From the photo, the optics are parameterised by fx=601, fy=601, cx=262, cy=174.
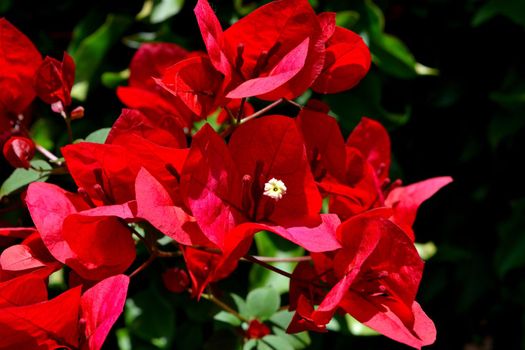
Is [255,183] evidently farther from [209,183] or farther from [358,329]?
[358,329]

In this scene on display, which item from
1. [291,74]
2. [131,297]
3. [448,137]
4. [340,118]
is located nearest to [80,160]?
[291,74]

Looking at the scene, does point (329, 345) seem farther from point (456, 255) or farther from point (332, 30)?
point (332, 30)

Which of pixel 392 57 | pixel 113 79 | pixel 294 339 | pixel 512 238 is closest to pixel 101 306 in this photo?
pixel 294 339

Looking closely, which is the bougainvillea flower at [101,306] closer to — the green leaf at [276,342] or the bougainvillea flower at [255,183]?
the bougainvillea flower at [255,183]

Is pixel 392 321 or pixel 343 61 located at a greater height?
pixel 343 61

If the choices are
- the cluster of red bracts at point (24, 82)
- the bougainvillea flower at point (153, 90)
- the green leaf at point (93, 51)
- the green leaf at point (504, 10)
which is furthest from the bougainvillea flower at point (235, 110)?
the green leaf at point (504, 10)

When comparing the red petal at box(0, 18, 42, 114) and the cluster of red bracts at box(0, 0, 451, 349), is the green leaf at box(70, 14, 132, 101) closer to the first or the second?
the red petal at box(0, 18, 42, 114)
